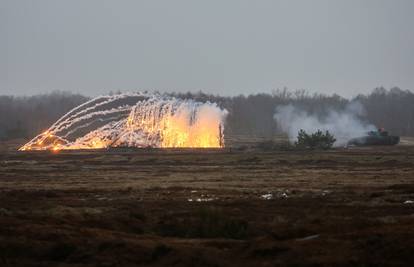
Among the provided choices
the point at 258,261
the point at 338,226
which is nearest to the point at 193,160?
the point at 338,226

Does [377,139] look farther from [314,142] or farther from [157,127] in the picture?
[157,127]

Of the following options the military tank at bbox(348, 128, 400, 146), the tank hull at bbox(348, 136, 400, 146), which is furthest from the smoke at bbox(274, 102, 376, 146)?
the tank hull at bbox(348, 136, 400, 146)

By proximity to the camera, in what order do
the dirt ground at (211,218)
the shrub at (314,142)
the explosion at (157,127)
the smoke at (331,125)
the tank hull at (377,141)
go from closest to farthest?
the dirt ground at (211,218) → the shrub at (314,142) → the explosion at (157,127) → the tank hull at (377,141) → the smoke at (331,125)

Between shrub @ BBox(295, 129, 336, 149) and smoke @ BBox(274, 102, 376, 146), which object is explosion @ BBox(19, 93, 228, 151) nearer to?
shrub @ BBox(295, 129, 336, 149)

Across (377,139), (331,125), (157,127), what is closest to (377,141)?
(377,139)

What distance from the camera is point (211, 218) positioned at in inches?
1094

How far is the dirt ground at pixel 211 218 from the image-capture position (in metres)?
19.6

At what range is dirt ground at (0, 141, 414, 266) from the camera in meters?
19.6

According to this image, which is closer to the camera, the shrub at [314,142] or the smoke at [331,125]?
the shrub at [314,142]

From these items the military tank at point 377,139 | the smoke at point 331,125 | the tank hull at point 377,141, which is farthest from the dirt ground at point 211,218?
the smoke at point 331,125

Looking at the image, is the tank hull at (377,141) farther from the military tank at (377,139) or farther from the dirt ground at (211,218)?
the dirt ground at (211,218)

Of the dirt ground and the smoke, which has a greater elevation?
the smoke

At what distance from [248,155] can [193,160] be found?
332 inches

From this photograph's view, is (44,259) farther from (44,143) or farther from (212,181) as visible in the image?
(44,143)
